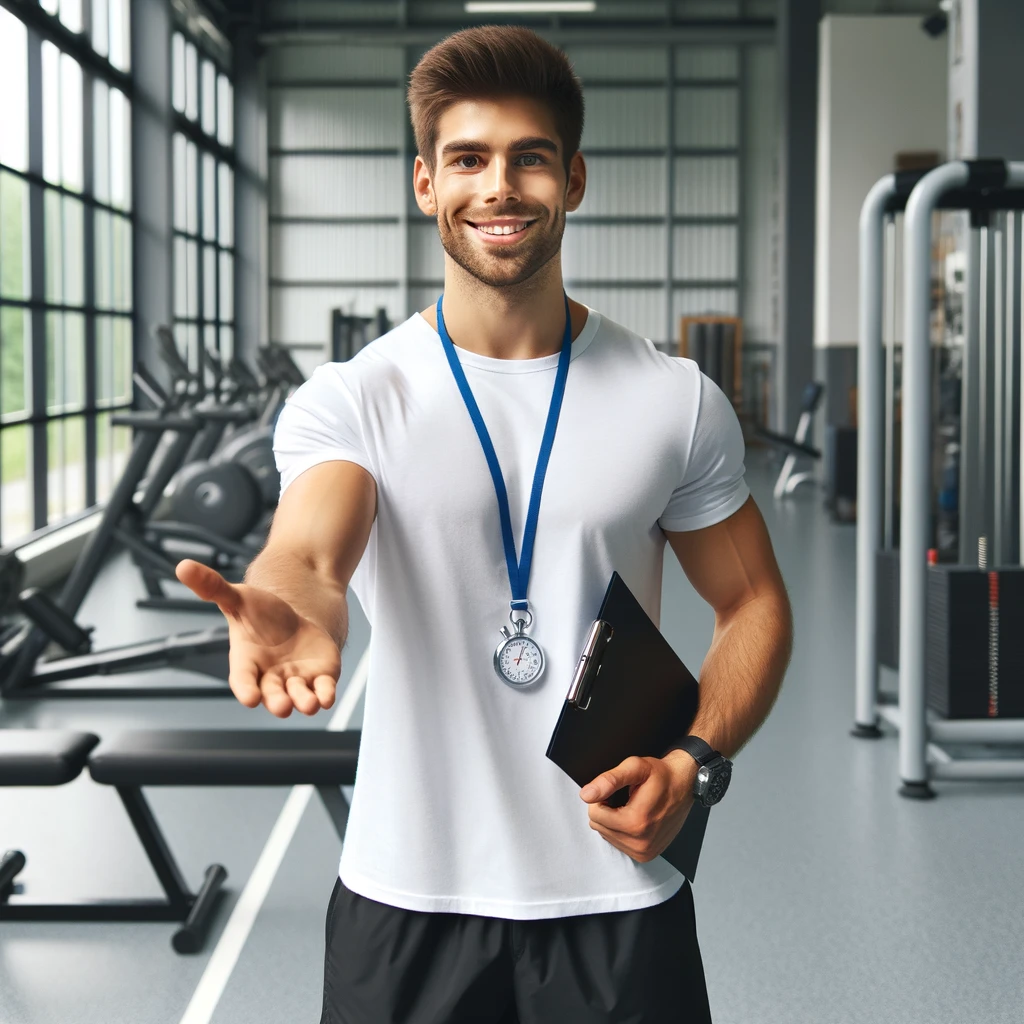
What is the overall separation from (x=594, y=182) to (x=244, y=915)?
1461 cm

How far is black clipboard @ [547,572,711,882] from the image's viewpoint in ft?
3.63

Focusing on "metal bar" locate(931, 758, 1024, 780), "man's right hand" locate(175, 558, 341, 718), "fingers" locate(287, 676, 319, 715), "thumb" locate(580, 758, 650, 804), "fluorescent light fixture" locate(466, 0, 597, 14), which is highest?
"fluorescent light fixture" locate(466, 0, 597, 14)

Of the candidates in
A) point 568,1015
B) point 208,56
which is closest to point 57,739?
point 568,1015

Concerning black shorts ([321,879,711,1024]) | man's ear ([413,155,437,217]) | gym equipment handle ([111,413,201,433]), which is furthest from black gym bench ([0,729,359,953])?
gym equipment handle ([111,413,201,433])

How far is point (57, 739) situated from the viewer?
271 cm

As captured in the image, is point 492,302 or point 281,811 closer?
point 492,302

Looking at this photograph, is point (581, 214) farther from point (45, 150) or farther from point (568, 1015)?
point (568, 1015)

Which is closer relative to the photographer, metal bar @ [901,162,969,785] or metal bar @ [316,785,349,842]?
metal bar @ [316,785,349,842]

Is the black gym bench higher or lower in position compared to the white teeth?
lower

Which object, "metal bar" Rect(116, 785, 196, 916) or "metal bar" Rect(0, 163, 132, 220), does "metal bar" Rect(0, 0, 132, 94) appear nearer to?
"metal bar" Rect(0, 163, 132, 220)

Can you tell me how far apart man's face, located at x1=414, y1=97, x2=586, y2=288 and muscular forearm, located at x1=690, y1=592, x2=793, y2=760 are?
1.38 ft

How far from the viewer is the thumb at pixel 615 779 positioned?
1.05 meters

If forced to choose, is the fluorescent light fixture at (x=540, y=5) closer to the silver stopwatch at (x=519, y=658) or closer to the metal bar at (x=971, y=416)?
the metal bar at (x=971, y=416)

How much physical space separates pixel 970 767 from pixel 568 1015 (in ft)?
8.89
